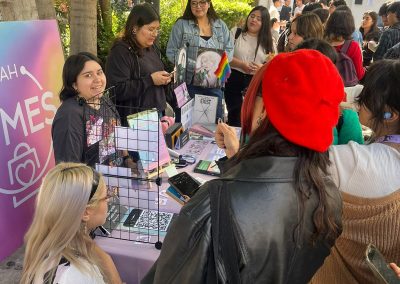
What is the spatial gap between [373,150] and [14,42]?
7.00 feet

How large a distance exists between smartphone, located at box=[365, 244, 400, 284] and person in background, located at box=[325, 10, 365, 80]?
8.43 ft

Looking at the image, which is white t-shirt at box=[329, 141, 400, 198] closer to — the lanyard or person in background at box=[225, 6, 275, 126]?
the lanyard

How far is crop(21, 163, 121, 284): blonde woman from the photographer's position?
136 centimetres

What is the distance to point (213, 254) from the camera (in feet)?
2.99

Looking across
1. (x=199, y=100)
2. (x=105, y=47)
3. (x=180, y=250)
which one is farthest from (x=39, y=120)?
(x=105, y=47)

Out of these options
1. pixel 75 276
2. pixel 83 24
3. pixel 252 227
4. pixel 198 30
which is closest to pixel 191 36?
pixel 198 30

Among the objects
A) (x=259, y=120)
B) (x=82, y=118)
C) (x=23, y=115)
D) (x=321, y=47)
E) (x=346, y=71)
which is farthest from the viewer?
(x=346, y=71)

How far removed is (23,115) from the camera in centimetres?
252

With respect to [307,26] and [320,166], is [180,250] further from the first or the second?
[307,26]

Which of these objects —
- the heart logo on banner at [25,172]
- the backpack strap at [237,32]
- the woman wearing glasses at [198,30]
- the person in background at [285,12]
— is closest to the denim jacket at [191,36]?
the woman wearing glasses at [198,30]

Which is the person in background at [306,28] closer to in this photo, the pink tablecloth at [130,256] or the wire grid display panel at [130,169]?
the wire grid display panel at [130,169]

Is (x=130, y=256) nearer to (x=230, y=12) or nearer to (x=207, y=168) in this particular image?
(x=207, y=168)

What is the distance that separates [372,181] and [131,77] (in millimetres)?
2095

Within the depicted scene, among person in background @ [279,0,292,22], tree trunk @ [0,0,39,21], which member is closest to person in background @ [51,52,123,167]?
tree trunk @ [0,0,39,21]
